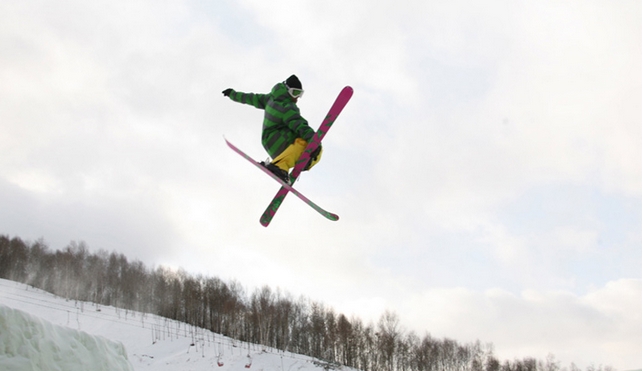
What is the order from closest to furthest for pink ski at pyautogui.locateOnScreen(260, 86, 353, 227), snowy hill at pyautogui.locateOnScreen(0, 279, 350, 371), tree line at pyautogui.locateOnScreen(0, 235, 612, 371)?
pink ski at pyautogui.locateOnScreen(260, 86, 353, 227), snowy hill at pyautogui.locateOnScreen(0, 279, 350, 371), tree line at pyautogui.locateOnScreen(0, 235, 612, 371)

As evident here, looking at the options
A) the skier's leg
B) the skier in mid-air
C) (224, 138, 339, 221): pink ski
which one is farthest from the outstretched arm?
(224, 138, 339, 221): pink ski

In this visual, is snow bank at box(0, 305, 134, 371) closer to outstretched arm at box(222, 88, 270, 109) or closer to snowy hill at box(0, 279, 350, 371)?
outstretched arm at box(222, 88, 270, 109)

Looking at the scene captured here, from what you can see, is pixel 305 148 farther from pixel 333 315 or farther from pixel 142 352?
pixel 333 315

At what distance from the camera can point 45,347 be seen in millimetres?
6738

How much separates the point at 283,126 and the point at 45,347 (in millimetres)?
4893

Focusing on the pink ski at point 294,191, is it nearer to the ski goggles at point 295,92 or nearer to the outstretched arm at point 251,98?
the outstretched arm at point 251,98

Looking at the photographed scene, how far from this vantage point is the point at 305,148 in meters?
5.42

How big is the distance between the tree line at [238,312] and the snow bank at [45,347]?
127 ft

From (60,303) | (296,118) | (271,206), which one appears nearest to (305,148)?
(296,118)

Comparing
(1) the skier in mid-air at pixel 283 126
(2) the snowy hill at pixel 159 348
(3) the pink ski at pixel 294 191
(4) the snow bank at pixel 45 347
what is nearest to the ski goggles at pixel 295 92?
(1) the skier in mid-air at pixel 283 126

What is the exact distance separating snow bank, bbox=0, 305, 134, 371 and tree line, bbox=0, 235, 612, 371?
38638 mm

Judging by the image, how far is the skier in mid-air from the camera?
17.2 ft

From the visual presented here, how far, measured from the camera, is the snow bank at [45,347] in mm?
6121

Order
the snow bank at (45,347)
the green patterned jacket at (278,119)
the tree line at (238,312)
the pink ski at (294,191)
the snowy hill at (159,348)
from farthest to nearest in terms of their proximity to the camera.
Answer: the tree line at (238,312) → the snowy hill at (159,348) → the snow bank at (45,347) → the pink ski at (294,191) → the green patterned jacket at (278,119)
